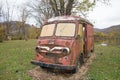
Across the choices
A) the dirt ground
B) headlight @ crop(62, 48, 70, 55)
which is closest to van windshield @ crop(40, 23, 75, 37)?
headlight @ crop(62, 48, 70, 55)

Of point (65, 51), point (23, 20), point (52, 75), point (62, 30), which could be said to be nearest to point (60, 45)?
point (65, 51)

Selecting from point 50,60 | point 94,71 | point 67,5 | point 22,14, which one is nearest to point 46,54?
point 50,60

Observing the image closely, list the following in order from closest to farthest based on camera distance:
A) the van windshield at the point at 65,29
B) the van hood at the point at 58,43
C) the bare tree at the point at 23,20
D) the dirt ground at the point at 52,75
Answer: the dirt ground at the point at 52,75 → the van hood at the point at 58,43 → the van windshield at the point at 65,29 → the bare tree at the point at 23,20

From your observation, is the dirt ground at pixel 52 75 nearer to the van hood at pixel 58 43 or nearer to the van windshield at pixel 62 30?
the van hood at pixel 58 43

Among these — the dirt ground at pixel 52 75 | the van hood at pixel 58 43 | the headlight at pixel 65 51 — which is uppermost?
the van hood at pixel 58 43

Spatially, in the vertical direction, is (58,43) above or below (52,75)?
above

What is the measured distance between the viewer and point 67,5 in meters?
21.9

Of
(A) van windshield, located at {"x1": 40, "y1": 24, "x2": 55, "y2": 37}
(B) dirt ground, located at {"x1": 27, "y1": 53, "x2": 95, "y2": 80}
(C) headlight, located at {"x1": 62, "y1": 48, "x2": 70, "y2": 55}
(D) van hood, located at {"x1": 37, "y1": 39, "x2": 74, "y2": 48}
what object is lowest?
(B) dirt ground, located at {"x1": 27, "y1": 53, "x2": 95, "y2": 80}

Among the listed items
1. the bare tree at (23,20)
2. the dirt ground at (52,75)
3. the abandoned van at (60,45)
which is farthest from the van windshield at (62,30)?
the bare tree at (23,20)

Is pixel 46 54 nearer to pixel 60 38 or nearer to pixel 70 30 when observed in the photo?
pixel 60 38

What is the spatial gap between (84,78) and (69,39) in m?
2.04

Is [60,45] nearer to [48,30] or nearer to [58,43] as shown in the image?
[58,43]

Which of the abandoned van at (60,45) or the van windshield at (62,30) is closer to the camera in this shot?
the abandoned van at (60,45)

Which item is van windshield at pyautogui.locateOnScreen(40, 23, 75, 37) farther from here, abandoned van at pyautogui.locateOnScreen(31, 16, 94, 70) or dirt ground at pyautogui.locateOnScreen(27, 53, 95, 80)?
dirt ground at pyautogui.locateOnScreen(27, 53, 95, 80)
